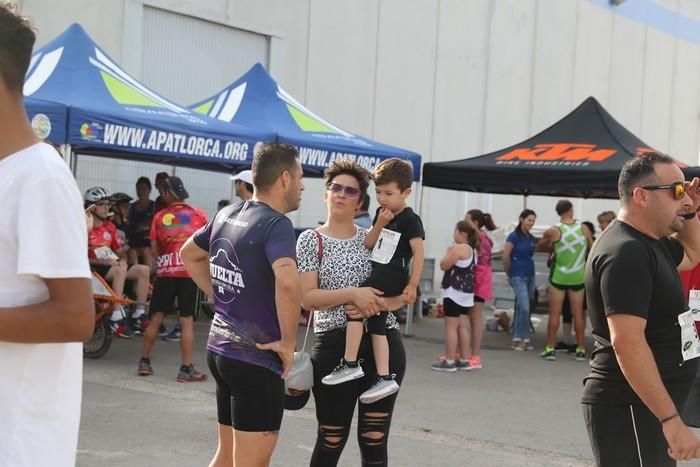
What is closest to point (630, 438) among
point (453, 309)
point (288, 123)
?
point (453, 309)

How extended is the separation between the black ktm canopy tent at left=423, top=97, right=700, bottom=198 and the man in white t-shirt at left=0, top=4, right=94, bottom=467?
9741 mm

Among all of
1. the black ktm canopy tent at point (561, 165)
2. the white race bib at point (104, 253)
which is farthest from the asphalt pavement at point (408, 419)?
the black ktm canopy tent at point (561, 165)

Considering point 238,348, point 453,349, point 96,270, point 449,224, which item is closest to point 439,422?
point 453,349

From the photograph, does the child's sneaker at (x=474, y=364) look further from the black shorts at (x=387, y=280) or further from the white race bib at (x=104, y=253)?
the black shorts at (x=387, y=280)

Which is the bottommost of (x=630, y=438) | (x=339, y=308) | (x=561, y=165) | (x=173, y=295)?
(x=173, y=295)

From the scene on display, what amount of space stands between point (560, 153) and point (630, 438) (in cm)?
907

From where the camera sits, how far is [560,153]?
12.1 m

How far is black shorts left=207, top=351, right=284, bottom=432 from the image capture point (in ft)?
12.4

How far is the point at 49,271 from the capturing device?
6.50 ft

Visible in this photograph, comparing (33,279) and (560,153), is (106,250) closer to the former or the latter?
(560,153)

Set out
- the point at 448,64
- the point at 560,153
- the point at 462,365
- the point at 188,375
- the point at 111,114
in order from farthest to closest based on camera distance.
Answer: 1. the point at 448,64
2. the point at 560,153
3. the point at 462,365
4. the point at 111,114
5. the point at 188,375

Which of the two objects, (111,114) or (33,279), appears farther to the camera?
(111,114)

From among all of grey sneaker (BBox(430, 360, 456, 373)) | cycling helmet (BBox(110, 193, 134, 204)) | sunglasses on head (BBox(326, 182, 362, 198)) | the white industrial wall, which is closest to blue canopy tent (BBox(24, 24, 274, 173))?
cycling helmet (BBox(110, 193, 134, 204))

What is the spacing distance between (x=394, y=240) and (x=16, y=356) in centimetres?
288
